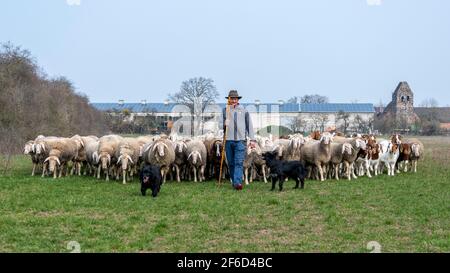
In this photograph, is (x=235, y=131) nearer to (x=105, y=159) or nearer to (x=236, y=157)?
(x=236, y=157)

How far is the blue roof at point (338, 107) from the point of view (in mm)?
111863

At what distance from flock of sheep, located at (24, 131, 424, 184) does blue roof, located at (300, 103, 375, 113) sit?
3535 inches

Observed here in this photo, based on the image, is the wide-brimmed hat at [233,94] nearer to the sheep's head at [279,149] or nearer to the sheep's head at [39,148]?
the sheep's head at [279,149]

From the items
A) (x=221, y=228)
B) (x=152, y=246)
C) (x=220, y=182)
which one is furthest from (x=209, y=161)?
(x=152, y=246)

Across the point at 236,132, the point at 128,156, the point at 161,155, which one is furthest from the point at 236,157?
the point at 128,156

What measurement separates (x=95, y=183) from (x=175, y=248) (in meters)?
9.56

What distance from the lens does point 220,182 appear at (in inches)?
695

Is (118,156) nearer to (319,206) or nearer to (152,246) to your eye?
(319,206)

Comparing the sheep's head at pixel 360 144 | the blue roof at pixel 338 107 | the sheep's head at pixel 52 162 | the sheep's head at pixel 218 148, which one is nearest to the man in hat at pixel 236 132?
the sheep's head at pixel 218 148

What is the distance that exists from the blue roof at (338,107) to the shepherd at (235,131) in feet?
309

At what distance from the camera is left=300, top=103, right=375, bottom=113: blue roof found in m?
112

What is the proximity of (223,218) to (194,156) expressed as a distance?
7.64 metres

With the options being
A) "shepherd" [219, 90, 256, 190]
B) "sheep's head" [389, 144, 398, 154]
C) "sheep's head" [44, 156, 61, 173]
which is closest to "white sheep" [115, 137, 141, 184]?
"sheep's head" [44, 156, 61, 173]

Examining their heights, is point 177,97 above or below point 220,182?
above
